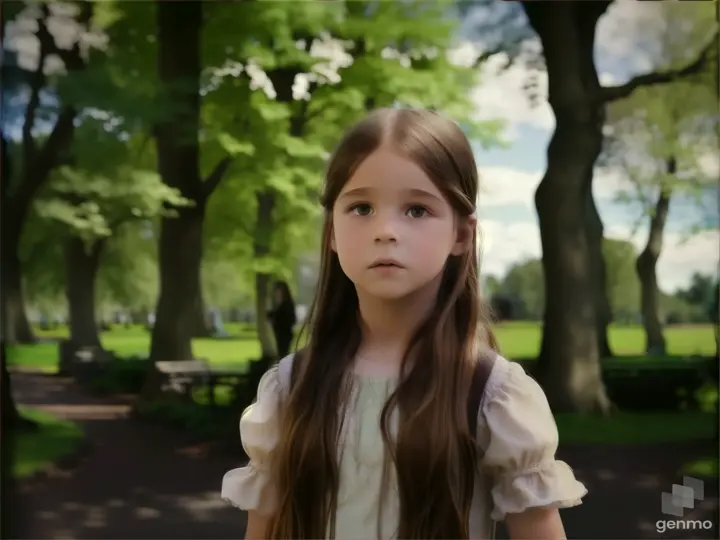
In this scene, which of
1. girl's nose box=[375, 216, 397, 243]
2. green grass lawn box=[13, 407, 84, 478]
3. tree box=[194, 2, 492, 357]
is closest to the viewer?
girl's nose box=[375, 216, 397, 243]

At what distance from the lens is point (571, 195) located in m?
2.06

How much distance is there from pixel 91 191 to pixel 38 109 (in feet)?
0.95

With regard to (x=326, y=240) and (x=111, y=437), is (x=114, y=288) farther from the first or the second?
(x=326, y=240)

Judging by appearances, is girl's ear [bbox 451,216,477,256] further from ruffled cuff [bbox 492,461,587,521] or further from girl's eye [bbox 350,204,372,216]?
ruffled cuff [bbox 492,461,587,521]

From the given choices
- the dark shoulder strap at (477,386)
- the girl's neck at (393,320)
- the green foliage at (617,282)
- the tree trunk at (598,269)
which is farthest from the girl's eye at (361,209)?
the tree trunk at (598,269)

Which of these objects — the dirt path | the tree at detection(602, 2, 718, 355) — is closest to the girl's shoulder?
the dirt path

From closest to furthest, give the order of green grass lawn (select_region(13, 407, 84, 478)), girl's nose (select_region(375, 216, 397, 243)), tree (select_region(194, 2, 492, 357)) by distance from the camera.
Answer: girl's nose (select_region(375, 216, 397, 243)) → tree (select_region(194, 2, 492, 357)) → green grass lawn (select_region(13, 407, 84, 478))

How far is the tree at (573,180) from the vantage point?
2.05 metres

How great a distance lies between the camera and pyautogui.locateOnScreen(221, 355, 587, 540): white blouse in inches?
30.4

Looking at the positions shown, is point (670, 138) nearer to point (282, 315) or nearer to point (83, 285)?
point (282, 315)

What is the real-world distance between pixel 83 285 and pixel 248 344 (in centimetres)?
55

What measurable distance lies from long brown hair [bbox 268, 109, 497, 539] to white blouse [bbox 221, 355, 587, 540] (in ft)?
0.06

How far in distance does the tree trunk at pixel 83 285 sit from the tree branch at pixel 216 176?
0.36 m

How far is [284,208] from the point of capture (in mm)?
2023
